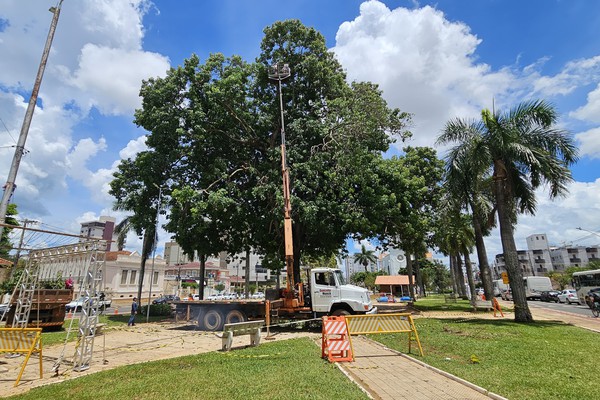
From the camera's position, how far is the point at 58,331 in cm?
1733

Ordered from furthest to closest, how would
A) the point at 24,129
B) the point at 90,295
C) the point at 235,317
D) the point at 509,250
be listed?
the point at 509,250
the point at 235,317
the point at 24,129
the point at 90,295

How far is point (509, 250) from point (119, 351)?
56.3ft

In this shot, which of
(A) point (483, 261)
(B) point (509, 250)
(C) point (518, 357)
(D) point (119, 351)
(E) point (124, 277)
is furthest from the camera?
(E) point (124, 277)

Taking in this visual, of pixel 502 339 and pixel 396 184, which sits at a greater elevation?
pixel 396 184

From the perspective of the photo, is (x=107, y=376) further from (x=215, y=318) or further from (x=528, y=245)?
(x=528, y=245)

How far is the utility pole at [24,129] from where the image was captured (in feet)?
32.3

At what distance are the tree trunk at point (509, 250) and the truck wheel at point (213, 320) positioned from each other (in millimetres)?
14018

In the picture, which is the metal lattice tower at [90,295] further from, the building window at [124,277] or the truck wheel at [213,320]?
the building window at [124,277]

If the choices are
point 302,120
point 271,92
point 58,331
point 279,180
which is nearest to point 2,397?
point 58,331

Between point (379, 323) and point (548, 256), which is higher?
point (548, 256)

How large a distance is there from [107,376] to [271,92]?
18.4 meters

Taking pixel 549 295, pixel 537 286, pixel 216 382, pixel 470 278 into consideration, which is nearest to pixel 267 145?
pixel 216 382

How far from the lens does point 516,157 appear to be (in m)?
16.5

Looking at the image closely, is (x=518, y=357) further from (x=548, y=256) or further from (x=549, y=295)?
(x=548, y=256)
